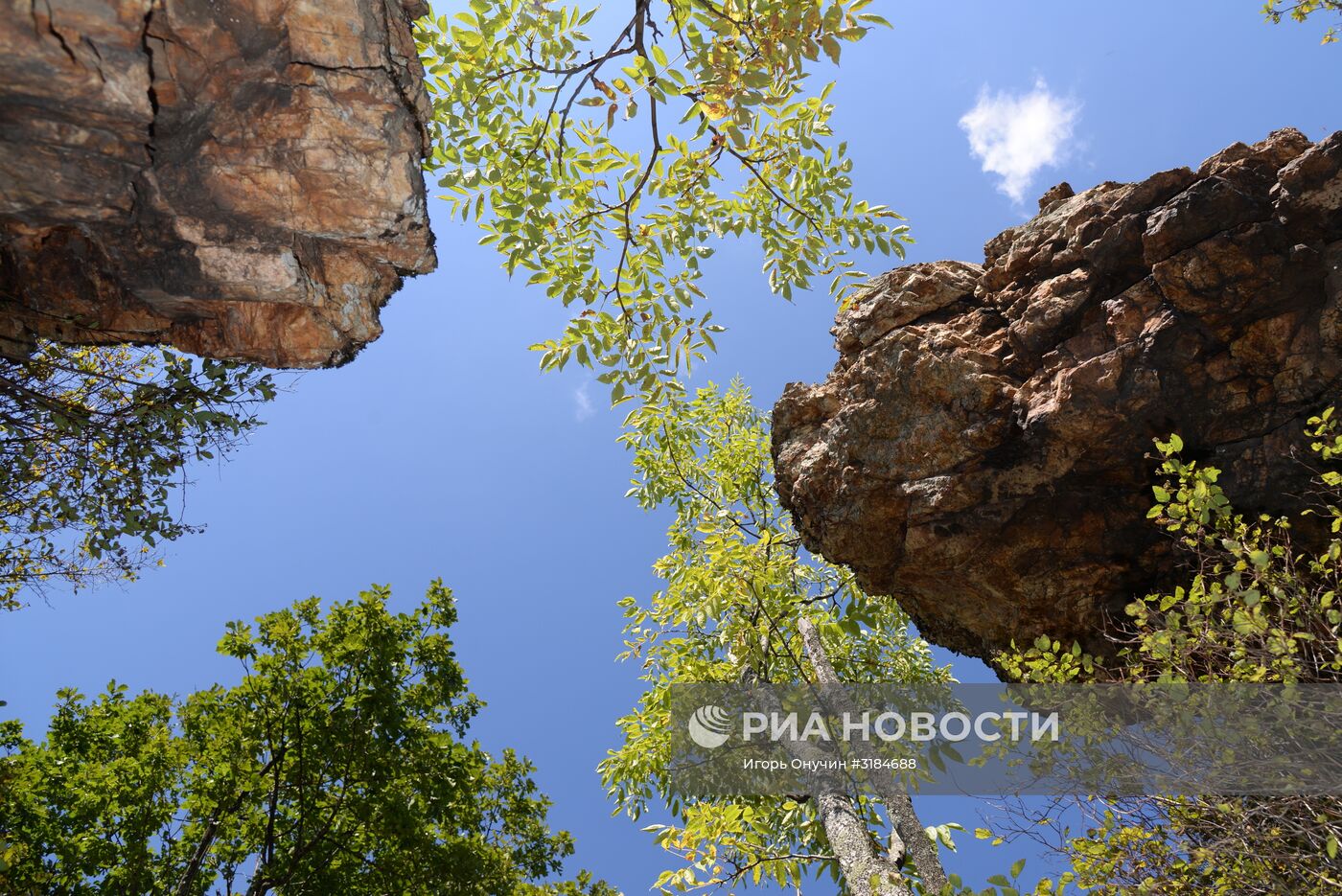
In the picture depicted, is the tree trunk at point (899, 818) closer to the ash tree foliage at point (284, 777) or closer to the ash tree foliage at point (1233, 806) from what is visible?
the ash tree foliage at point (1233, 806)

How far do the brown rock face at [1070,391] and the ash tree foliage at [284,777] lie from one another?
5.30 metres

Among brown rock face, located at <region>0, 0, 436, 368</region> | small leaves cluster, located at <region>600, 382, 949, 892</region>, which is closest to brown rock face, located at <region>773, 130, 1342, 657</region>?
small leaves cluster, located at <region>600, 382, 949, 892</region>

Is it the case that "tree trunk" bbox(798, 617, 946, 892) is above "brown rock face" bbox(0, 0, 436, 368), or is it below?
below

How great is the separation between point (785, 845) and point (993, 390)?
7039 millimetres

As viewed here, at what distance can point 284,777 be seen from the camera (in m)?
8.97

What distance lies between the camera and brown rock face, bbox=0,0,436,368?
3109 mm

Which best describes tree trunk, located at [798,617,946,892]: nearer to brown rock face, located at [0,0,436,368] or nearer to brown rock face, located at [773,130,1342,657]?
brown rock face, located at [773,130,1342,657]

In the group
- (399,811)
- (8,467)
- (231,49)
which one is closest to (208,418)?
(8,467)

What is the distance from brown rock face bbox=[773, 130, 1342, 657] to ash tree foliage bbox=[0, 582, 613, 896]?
5296 millimetres

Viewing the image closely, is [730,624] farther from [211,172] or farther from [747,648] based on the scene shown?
[211,172]

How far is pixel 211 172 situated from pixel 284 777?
795 cm

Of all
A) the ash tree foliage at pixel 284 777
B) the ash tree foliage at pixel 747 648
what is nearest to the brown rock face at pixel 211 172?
the ash tree foliage at pixel 747 648

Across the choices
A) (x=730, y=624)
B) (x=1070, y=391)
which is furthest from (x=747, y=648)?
(x=1070, y=391)

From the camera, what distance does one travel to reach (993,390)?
23.9ft
